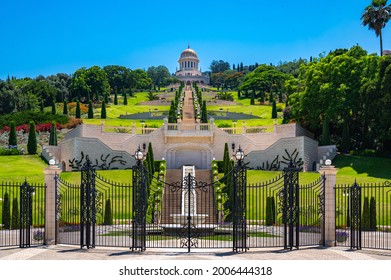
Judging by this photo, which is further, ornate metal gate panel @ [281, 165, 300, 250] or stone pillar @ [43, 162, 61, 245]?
stone pillar @ [43, 162, 61, 245]

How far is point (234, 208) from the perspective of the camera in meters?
20.0

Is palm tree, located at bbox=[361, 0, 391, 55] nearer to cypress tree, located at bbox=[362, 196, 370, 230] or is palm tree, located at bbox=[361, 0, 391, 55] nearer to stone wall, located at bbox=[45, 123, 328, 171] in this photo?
stone wall, located at bbox=[45, 123, 328, 171]

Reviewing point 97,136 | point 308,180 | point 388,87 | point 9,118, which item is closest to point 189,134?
point 97,136

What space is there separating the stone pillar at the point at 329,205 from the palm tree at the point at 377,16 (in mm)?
39080

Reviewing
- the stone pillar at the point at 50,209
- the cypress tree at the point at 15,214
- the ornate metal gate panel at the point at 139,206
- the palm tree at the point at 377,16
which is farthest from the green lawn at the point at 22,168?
the palm tree at the point at 377,16

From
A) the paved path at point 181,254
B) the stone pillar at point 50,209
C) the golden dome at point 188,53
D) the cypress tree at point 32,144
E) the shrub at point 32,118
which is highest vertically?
the golden dome at point 188,53

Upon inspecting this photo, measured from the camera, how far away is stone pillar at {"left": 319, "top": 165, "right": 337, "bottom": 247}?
68.9ft

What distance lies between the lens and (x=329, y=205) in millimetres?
21031

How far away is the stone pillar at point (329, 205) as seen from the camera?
68.9ft

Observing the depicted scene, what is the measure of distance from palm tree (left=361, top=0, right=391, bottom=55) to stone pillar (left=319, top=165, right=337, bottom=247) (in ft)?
128

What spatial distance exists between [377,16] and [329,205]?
40.5m

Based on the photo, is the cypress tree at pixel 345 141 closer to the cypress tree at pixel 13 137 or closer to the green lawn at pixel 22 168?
the green lawn at pixel 22 168

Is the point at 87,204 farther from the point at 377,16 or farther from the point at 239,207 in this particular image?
the point at 377,16

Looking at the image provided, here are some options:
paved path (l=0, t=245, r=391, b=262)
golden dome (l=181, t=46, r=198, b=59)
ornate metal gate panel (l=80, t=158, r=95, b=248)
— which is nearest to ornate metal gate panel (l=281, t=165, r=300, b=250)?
paved path (l=0, t=245, r=391, b=262)
